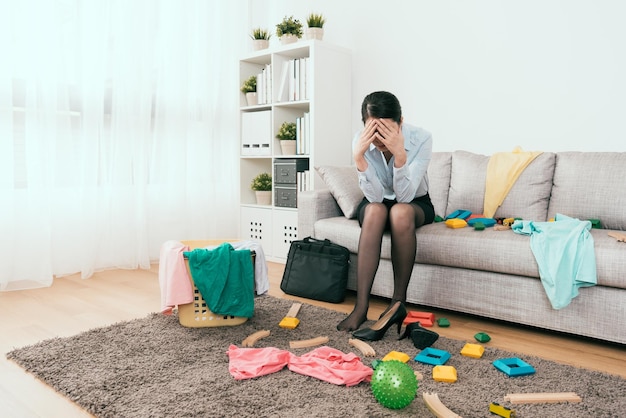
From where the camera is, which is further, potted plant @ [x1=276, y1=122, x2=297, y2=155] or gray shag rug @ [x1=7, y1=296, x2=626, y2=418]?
potted plant @ [x1=276, y1=122, x2=297, y2=155]

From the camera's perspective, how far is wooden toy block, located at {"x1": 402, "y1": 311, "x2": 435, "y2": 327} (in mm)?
2264

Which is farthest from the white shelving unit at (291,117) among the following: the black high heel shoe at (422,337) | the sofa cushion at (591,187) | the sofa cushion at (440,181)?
the black high heel shoe at (422,337)

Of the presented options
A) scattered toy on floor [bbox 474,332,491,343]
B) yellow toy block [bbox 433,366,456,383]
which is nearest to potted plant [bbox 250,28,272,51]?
scattered toy on floor [bbox 474,332,491,343]

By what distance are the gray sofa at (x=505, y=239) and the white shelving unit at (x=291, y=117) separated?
2.00ft

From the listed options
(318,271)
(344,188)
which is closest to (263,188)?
(344,188)

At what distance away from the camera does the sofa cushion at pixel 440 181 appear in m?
2.96

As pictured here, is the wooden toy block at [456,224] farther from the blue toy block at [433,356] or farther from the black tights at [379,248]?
the blue toy block at [433,356]

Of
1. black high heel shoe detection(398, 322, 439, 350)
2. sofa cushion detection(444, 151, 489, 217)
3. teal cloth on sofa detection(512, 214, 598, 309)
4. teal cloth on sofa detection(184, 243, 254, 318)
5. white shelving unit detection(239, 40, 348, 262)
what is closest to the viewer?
black high heel shoe detection(398, 322, 439, 350)

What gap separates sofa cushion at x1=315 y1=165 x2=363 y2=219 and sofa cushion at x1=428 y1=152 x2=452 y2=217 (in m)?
0.44

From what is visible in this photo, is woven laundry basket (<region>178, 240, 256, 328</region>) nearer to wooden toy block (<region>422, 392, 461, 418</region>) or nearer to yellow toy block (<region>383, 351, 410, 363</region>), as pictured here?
yellow toy block (<region>383, 351, 410, 363</region>)

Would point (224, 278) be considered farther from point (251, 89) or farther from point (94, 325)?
point (251, 89)

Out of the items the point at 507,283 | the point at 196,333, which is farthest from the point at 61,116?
the point at 507,283

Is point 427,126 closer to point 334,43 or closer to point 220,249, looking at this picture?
point 334,43

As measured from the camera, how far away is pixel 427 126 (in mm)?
3449
